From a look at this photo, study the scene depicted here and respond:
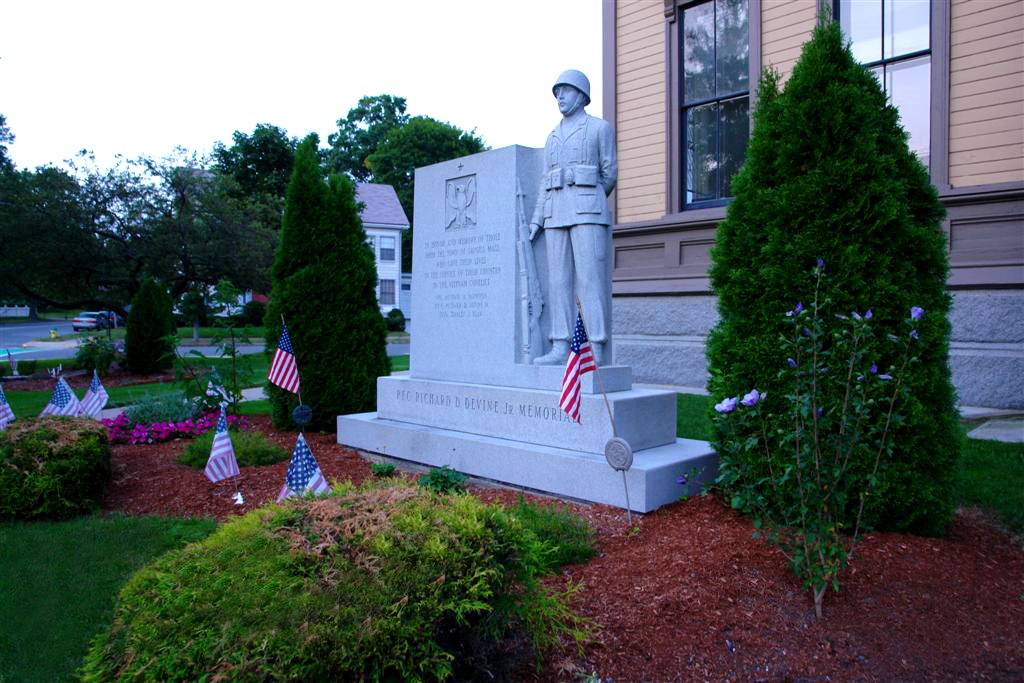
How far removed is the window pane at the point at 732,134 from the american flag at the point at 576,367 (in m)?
8.28

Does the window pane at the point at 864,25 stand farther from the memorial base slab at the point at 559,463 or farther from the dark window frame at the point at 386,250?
the dark window frame at the point at 386,250

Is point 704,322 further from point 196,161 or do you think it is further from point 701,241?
point 196,161

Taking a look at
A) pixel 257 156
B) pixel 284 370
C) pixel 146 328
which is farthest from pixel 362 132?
pixel 284 370

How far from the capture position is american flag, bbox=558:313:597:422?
5.26 metres

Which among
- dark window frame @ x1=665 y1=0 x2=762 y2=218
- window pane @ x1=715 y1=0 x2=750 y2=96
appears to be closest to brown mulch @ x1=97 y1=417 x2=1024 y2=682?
dark window frame @ x1=665 y1=0 x2=762 y2=218

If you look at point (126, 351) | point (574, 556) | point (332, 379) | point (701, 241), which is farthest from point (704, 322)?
point (126, 351)

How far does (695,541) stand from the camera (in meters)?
4.55

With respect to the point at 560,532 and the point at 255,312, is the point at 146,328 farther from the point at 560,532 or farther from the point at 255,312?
the point at 255,312

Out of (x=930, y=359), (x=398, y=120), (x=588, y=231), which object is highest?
(x=398, y=120)

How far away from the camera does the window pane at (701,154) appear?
42.3ft

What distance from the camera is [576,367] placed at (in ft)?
17.4

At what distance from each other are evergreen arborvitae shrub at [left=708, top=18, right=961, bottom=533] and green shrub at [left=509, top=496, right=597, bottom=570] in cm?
103

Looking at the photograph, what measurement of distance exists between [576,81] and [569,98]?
170mm

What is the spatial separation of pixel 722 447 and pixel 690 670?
2169mm
